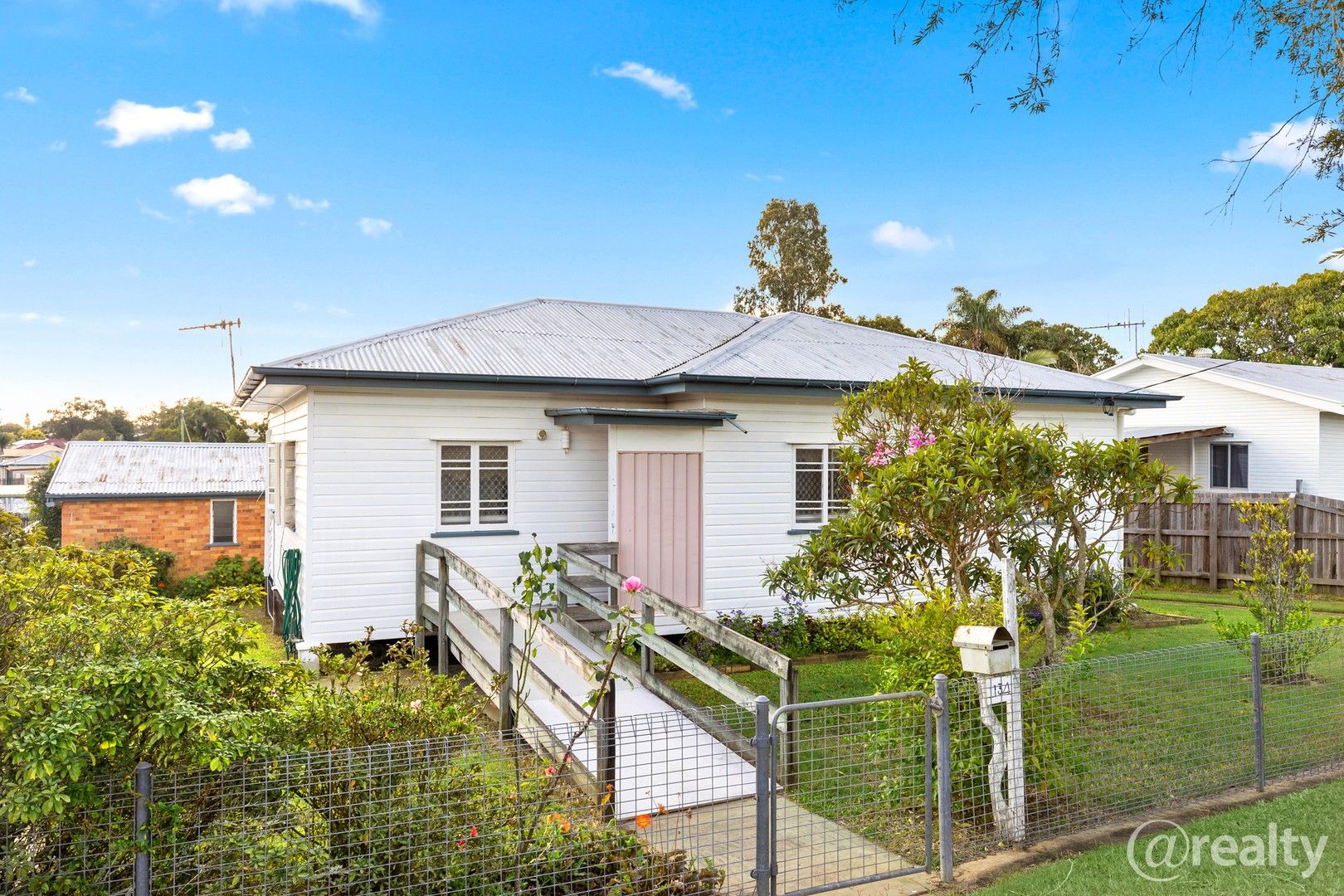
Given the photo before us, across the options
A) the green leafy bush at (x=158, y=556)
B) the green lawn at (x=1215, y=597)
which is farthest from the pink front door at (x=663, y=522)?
→ the green leafy bush at (x=158, y=556)

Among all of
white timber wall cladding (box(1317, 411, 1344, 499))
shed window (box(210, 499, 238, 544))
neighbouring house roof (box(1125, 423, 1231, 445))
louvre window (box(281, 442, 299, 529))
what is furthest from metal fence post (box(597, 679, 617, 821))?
white timber wall cladding (box(1317, 411, 1344, 499))

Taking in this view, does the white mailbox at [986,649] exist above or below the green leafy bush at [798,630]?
above

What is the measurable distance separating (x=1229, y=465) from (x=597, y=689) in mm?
21212

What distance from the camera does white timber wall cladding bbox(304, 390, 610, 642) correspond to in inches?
415

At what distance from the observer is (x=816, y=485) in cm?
1251

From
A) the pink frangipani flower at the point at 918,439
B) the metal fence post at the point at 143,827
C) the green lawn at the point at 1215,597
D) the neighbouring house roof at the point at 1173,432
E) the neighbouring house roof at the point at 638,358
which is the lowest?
the green lawn at the point at 1215,597

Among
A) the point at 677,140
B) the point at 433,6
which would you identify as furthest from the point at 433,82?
the point at 677,140

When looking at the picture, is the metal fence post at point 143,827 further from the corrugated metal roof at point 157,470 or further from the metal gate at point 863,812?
the corrugated metal roof at point 157,470

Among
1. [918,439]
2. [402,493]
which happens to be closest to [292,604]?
[402,493]

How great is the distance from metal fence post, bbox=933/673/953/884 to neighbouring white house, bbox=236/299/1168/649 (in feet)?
18.8

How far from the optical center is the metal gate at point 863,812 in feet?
15.3

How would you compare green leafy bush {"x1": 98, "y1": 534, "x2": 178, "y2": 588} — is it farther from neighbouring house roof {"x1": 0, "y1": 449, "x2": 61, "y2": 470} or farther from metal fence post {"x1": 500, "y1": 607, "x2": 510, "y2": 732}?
neighbouring house roof {"x1": 0, "y1": 449, "x2": 61, "y2": 470}

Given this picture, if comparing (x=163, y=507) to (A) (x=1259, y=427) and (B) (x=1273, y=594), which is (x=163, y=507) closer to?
(B) (x=1273, y=594)

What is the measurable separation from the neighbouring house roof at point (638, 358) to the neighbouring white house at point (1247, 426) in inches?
295
